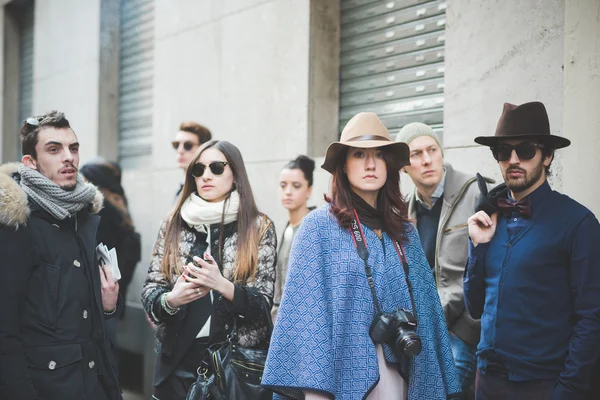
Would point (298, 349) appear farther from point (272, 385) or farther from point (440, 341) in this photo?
point (440, 341)

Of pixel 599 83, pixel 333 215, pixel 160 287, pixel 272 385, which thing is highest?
pixel 599 83

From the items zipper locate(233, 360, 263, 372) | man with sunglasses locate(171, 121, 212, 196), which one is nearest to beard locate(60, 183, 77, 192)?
zipper locate(233, 360, 263, 372)

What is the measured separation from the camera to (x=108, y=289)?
3.69 meters

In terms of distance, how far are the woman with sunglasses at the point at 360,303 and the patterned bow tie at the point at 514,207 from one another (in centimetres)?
55

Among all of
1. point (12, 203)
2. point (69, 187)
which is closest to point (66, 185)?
point (69, 187)

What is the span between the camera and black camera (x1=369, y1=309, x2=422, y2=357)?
285 cm

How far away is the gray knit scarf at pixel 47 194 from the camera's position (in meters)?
3.35

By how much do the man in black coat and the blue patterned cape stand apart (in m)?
1.03

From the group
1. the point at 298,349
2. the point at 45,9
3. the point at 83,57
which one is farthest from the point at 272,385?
the point at 45,9

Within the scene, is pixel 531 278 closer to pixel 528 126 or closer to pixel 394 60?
pixel 528 126

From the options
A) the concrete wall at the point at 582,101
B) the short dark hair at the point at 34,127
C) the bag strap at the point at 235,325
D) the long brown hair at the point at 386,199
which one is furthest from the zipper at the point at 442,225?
the short dark hair at the point at 34,127

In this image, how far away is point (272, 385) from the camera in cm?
294

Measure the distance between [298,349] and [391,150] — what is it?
1.11 meters

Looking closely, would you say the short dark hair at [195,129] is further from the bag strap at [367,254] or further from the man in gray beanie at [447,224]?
the bag strap at [367,254]
